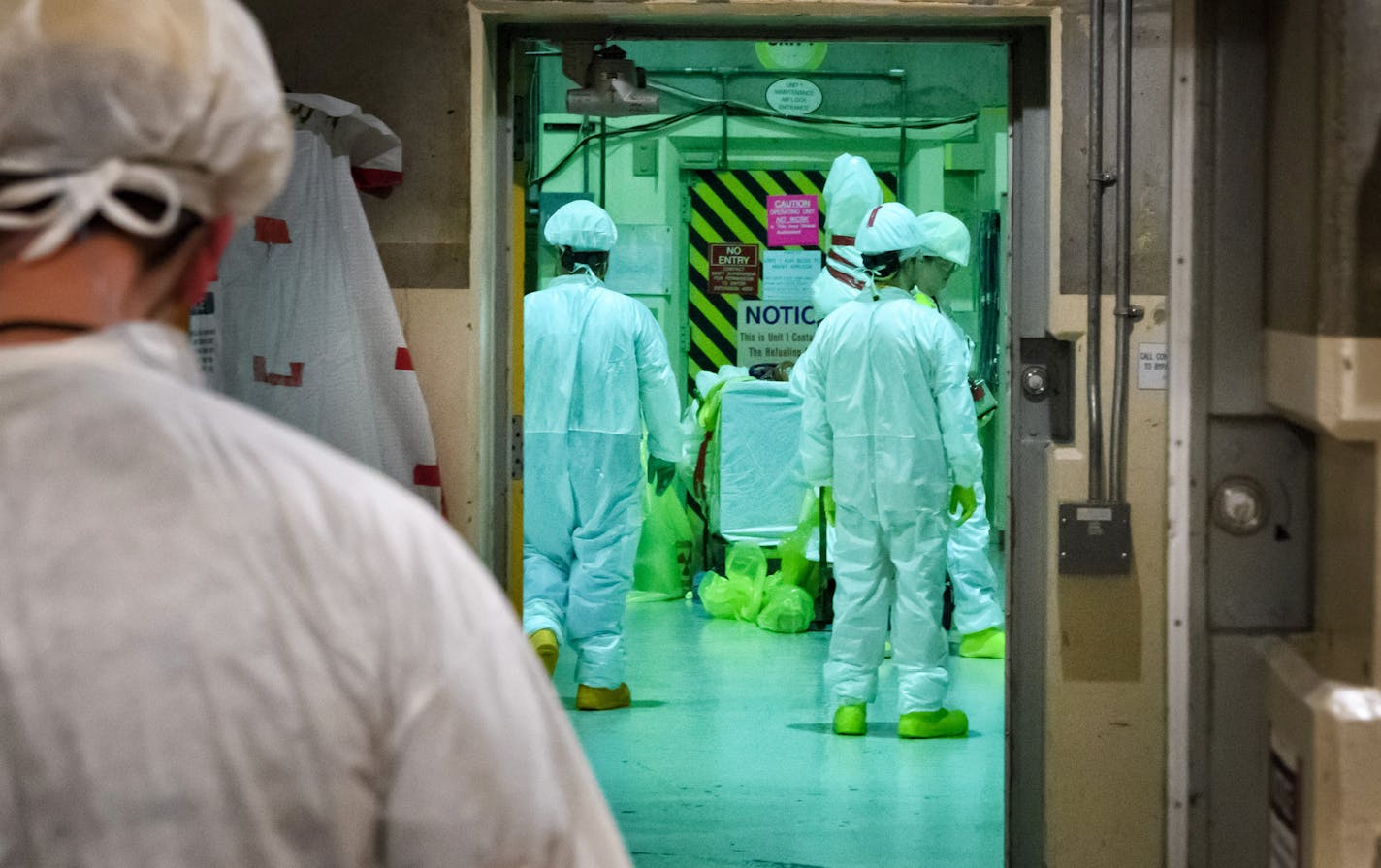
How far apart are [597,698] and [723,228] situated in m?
3.55

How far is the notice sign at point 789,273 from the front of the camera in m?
8.39

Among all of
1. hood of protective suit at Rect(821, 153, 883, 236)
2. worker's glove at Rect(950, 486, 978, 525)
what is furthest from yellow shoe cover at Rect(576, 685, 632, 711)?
hood of protective suit at Rect(821, 153, 883, 236)

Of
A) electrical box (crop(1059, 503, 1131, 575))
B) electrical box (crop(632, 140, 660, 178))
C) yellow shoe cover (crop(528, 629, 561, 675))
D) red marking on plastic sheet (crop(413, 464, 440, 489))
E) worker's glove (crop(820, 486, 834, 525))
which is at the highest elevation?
electrical box (crop(632, 140, 660, 178))

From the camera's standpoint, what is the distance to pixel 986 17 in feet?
10.3

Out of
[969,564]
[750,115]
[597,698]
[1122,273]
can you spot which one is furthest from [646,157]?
[1122,273]

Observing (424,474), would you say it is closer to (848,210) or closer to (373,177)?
(373,177)

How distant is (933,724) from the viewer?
5.39 m

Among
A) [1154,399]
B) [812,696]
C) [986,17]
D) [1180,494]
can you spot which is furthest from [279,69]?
[812,696]

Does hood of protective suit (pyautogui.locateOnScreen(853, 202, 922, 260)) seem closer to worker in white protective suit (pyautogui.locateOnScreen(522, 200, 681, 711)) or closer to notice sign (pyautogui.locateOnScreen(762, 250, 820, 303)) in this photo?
worker in white protective suit (pyautogui.locateOnScreen(522, 200, 681, 711))

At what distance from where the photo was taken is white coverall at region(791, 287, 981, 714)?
538 centimetres

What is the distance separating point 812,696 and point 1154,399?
9.81 ft

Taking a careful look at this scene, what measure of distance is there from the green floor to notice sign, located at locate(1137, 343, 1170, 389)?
151 cm

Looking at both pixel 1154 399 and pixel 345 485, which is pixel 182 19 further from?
pixel 1154 399

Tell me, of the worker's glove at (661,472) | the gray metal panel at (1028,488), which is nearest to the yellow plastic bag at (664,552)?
the worker's glove at (661,472)
